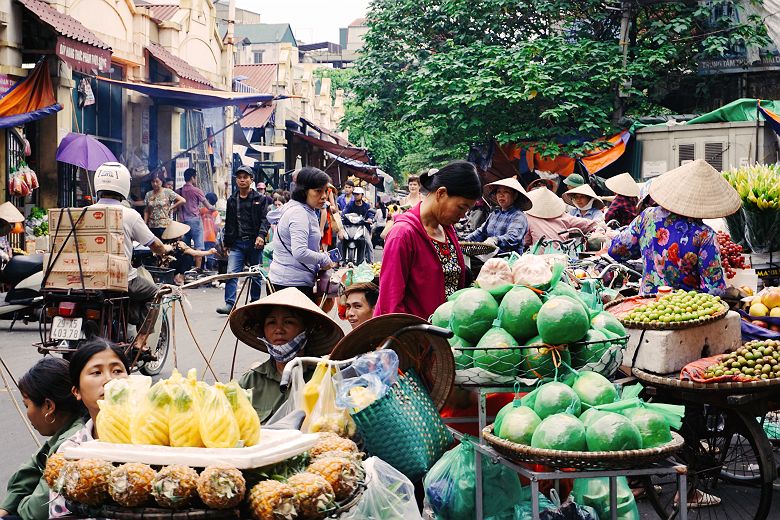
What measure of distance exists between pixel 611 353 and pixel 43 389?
232 centimetres

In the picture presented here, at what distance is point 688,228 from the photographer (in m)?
5.78

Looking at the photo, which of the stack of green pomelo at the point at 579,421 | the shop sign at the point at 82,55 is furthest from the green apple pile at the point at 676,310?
the shop sign at the point at 82,55

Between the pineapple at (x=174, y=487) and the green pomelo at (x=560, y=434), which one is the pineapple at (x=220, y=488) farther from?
the green pomelo at (x=560, y=434)

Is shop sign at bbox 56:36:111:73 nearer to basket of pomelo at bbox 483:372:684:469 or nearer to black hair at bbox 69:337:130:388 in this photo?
black hair at bbox 69:337:130:388

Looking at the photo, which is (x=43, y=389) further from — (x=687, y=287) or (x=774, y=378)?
(x=687, y=287)

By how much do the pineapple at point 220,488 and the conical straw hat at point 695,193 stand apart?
155 inches

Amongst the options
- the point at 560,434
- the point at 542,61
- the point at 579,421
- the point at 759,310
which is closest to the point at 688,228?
the point at 759,310

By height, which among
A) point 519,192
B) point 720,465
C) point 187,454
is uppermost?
point 519,192

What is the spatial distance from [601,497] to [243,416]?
199 centimetres

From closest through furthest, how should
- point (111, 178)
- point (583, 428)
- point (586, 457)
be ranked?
1. point (586, 457)
2. point (583, 428)
3. point (111, 178)

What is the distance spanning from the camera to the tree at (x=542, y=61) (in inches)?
811

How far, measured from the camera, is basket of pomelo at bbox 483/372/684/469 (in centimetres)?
332

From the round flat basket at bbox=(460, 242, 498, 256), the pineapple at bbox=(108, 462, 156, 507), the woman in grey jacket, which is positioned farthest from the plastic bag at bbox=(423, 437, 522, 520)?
the woman in grey jacket

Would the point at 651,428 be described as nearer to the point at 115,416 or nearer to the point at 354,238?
the point at 115,416
